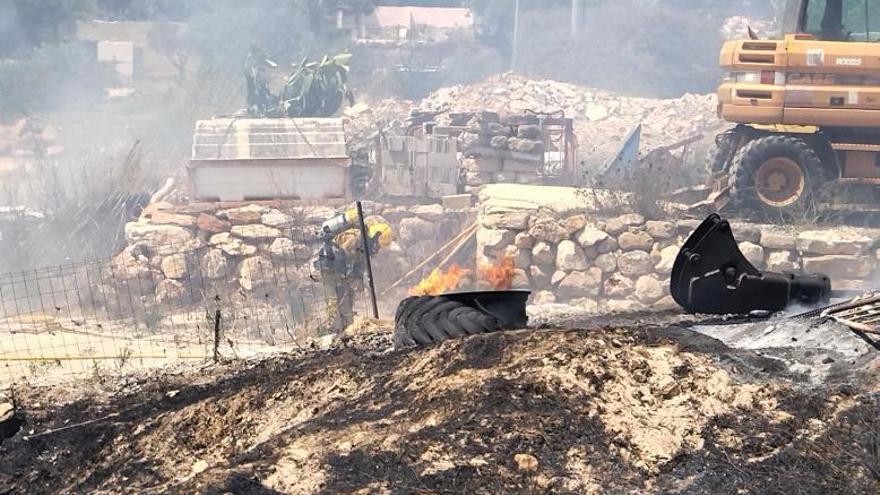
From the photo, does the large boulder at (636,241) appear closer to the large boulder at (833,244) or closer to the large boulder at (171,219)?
the large boulder at (833,244)

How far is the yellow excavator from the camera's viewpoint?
14.4m

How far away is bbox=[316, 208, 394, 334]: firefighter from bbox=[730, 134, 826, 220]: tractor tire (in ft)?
17.7

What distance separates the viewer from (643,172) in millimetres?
16266

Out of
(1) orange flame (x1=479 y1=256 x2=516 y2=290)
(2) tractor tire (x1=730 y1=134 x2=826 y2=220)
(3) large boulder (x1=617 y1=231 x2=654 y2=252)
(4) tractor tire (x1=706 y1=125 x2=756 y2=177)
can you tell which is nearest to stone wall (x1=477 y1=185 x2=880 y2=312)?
(3) large boulder (x1=617 y1=231 x2=654 y2=252)

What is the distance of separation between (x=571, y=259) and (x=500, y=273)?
1054mm

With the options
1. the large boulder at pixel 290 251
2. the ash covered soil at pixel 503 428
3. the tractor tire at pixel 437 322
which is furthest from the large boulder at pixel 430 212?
the ash covered soil at pixel 503 428

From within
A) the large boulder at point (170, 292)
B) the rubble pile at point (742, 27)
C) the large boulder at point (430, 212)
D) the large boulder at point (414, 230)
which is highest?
the rubble pile at point (742, 27)

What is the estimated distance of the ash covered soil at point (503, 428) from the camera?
4262 millimetres

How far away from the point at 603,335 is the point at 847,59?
10177 millimetres

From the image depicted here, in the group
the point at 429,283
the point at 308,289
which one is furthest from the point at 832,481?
the point at 308,289

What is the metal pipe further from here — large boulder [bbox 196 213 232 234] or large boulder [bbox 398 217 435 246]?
large boulder [bbox 196 213 232 234]

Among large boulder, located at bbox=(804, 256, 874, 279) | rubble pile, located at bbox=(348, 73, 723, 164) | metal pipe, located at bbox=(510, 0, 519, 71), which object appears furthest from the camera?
metal pipe, located at bbox=(510, 0, 519, 71)

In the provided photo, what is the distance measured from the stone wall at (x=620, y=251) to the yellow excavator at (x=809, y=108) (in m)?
0.59

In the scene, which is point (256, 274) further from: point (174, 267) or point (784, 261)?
point (784, 261)
